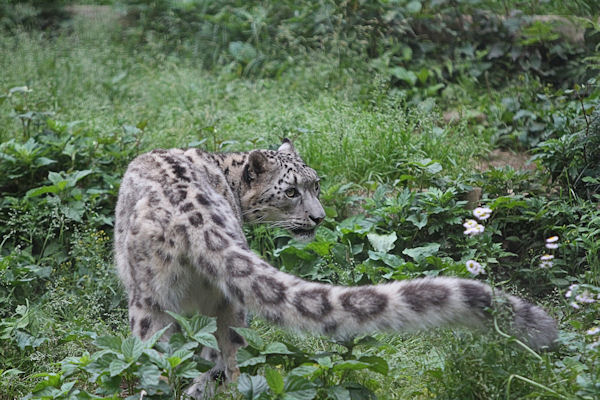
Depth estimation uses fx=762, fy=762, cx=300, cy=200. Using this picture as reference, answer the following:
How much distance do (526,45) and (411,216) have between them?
528 cm

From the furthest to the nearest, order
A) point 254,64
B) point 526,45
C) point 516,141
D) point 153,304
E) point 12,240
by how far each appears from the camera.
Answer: point 254,64, point 526,45, point 516,141, point 12,240, point 153,304

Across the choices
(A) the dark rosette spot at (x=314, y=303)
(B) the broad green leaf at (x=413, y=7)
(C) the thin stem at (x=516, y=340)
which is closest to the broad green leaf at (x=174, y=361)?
(A) the dark rosette spot at (x=314, y=303)

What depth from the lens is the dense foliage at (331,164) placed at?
168 inches

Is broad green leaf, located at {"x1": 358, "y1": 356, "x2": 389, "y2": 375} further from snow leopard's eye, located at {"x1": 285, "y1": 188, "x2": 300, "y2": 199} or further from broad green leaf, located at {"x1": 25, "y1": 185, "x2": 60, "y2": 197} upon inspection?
broad green leaf, located at {"x1": 25, "y1": 185, "x2": 60, "y2": 197}

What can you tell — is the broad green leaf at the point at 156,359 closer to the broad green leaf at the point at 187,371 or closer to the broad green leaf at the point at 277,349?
the broad green leaf at the point at 187,371

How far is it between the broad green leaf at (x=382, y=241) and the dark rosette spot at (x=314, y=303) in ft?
7.80

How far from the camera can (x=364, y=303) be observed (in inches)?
152

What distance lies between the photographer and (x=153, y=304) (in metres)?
4.59

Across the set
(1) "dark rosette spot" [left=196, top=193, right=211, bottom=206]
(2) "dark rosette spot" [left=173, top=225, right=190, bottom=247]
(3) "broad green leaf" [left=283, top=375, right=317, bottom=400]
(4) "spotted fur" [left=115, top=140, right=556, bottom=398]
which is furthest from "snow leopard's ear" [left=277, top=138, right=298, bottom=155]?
(3) "broad green leaf" [left=283, top=375, right=317, bottom=400]

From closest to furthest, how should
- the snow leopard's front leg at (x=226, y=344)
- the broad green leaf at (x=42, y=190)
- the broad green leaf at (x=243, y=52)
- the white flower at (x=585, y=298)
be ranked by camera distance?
the white flower at (x=585, y=298) < the snow leopard's front leg at (x=226, y=344) < the broad green leaf at (x=42, y=190) < the broad green leaf at (x=243, y=52)

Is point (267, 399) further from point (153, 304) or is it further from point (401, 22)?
point (401, 22)

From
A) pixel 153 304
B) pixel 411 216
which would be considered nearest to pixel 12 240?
A: pixel 153 304

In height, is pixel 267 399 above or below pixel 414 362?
above

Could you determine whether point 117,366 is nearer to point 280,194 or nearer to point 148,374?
point 148,374
